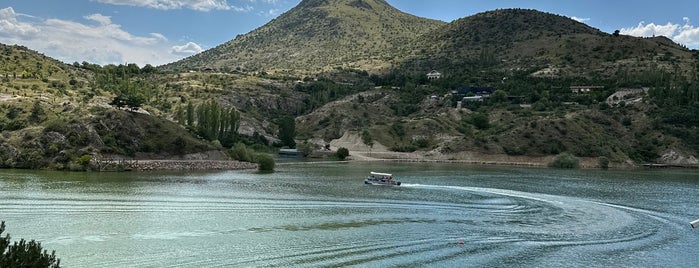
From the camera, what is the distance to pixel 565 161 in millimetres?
112438

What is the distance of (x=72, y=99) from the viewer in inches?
4562

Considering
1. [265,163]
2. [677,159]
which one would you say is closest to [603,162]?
[677,159]

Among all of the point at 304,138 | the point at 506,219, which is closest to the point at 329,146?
the point at 304,138

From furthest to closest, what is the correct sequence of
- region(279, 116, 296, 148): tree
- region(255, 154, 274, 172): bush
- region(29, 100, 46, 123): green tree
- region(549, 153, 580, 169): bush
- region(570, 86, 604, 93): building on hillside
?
1. region(570, 86, 604, 93): building on hillside
2. region(279, 116, 296, 148): tree
3. region(549, 153, 580, 169): bush
4. region(29, 100, 46, 123): green tree
5. region(255, 154, 274, 172): bush

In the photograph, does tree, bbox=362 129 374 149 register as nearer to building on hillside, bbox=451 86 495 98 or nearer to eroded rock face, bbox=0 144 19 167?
building on hillside, bbox=451 86 495 98

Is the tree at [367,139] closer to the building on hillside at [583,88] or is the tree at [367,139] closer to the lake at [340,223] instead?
the building on hillside at [583,88]

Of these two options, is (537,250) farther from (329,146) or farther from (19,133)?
(329,146)

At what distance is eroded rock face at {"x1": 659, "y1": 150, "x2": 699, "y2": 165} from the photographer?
117438 millimetres

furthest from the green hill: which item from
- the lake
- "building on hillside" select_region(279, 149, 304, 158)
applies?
the lake

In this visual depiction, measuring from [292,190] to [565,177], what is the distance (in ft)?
148

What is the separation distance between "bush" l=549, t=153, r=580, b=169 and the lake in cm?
4336

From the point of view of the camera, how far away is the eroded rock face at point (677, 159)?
11744cm

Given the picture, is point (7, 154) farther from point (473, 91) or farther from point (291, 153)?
point (473, 91)

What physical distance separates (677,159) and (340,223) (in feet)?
330
